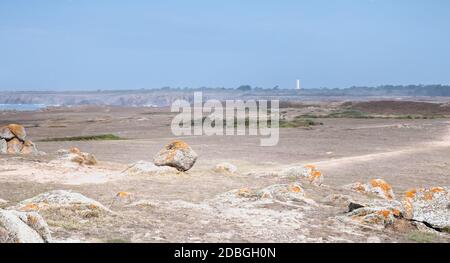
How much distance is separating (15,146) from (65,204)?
19.0 meters

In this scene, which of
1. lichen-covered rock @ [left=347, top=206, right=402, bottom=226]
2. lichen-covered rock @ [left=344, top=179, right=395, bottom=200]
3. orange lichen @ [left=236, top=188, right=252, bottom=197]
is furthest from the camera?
lichen-covered rock @ [left=344, top=179, right=395, bottom=200]

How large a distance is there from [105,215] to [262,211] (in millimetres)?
3715

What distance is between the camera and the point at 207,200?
542 inches

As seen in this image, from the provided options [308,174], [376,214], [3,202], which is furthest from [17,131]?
[376,214]

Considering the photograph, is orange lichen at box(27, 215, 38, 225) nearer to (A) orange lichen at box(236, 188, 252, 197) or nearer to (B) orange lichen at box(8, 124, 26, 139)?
(A) orange lichen at box(236, 188, 252, 197)

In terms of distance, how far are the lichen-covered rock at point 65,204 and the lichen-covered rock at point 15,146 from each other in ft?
58.0

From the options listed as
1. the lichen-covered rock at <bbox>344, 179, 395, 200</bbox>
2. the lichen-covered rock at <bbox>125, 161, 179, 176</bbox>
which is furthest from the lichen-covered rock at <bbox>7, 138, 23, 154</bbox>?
the lichen-covered rock at <bbox>344, 179, 395, 200</bbox>

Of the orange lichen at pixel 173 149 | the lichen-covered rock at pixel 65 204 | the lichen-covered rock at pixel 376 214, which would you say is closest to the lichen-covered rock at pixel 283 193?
the lichen-covered rock at pixel 376 214

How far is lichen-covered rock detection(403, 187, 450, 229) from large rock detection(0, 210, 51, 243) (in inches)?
316

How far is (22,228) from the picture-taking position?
24.7ft

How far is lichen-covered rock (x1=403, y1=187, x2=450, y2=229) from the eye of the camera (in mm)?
11636

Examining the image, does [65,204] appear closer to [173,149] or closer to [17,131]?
[173,149]

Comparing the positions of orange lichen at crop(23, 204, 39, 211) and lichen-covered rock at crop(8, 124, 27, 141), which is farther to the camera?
lichen-covered rock at crop(8, 124, 27, 141)

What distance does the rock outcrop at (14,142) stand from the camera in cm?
2786
